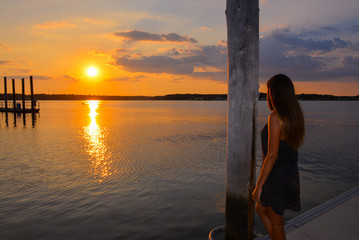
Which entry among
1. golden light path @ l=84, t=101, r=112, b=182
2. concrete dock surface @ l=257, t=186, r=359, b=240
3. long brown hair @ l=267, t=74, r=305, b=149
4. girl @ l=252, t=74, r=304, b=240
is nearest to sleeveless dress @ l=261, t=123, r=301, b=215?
girl @ l=252, t=74, r=304, b=240

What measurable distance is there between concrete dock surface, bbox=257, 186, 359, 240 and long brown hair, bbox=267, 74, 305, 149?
1.69 m

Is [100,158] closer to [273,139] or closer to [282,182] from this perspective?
[282,182]

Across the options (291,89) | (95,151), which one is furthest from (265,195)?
(95,151)

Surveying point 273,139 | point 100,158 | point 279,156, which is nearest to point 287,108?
point 273,139

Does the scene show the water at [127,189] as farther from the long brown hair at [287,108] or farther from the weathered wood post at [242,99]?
the long brown hair at [287,108]

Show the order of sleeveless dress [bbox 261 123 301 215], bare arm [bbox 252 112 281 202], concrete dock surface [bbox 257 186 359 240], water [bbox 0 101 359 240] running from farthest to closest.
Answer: water [bbox 0 101 359 240], concrete dock surface [bbox 257 186 359 240], sleeveless dress [bbox 261 123 301 215], bare arm [bbox 252 112 281 202]

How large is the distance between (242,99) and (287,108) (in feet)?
2.17

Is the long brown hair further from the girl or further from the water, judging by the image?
the water

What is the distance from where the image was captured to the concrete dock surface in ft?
12.8

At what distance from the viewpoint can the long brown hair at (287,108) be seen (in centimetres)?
299

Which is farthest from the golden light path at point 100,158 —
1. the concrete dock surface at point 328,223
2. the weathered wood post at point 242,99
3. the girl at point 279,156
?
the girl at point 279,156

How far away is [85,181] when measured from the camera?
10.4 meters

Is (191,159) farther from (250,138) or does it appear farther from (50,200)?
(250,138)

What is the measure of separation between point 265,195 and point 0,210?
769 cm
